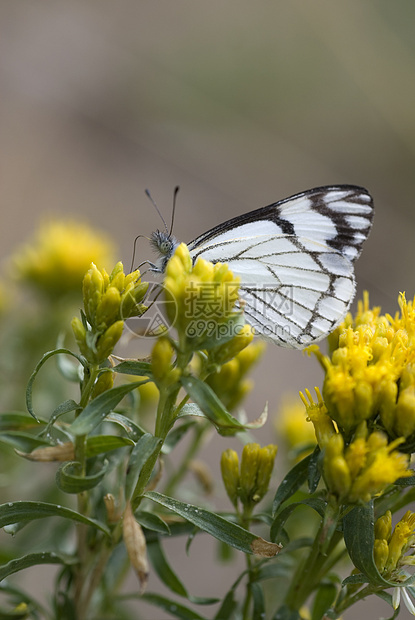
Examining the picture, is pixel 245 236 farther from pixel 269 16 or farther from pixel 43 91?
pixel 269 16

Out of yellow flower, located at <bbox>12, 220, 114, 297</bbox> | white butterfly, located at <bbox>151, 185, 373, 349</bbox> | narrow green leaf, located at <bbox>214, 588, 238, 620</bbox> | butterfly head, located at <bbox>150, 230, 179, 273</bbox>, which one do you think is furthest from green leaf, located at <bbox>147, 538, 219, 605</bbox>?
yellow flower, located at <bbox>12, 220, 114, 297</bbox>

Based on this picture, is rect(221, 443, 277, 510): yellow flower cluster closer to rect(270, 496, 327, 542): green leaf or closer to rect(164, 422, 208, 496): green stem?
rect(270, 496, 327, 542): green leaf

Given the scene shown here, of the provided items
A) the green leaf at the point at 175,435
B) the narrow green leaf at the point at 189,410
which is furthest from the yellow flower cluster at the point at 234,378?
the narrow green leaf at the point at 189,410

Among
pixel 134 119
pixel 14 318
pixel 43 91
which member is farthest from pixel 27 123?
pixel 14 318

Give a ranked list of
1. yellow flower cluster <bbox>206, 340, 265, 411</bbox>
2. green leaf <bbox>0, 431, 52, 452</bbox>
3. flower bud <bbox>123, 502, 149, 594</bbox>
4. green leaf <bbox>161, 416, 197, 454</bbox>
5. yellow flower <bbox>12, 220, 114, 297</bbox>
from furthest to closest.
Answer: yellow flower <bbox>12, 220, 114, 297</bbox> → yellow flower cluster <bbox>206, 340, 265, 411</bbox> → green leaf <bbox>161, 416, 197, 454</bbox> → green leaf <bbox>0, 431, 52, 452</bbox> → flower bud <bbox>123, 502, 149, 594</bbox>

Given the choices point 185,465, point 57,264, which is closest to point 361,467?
point 185,465

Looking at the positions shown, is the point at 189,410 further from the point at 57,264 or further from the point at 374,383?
the point at 57,264
